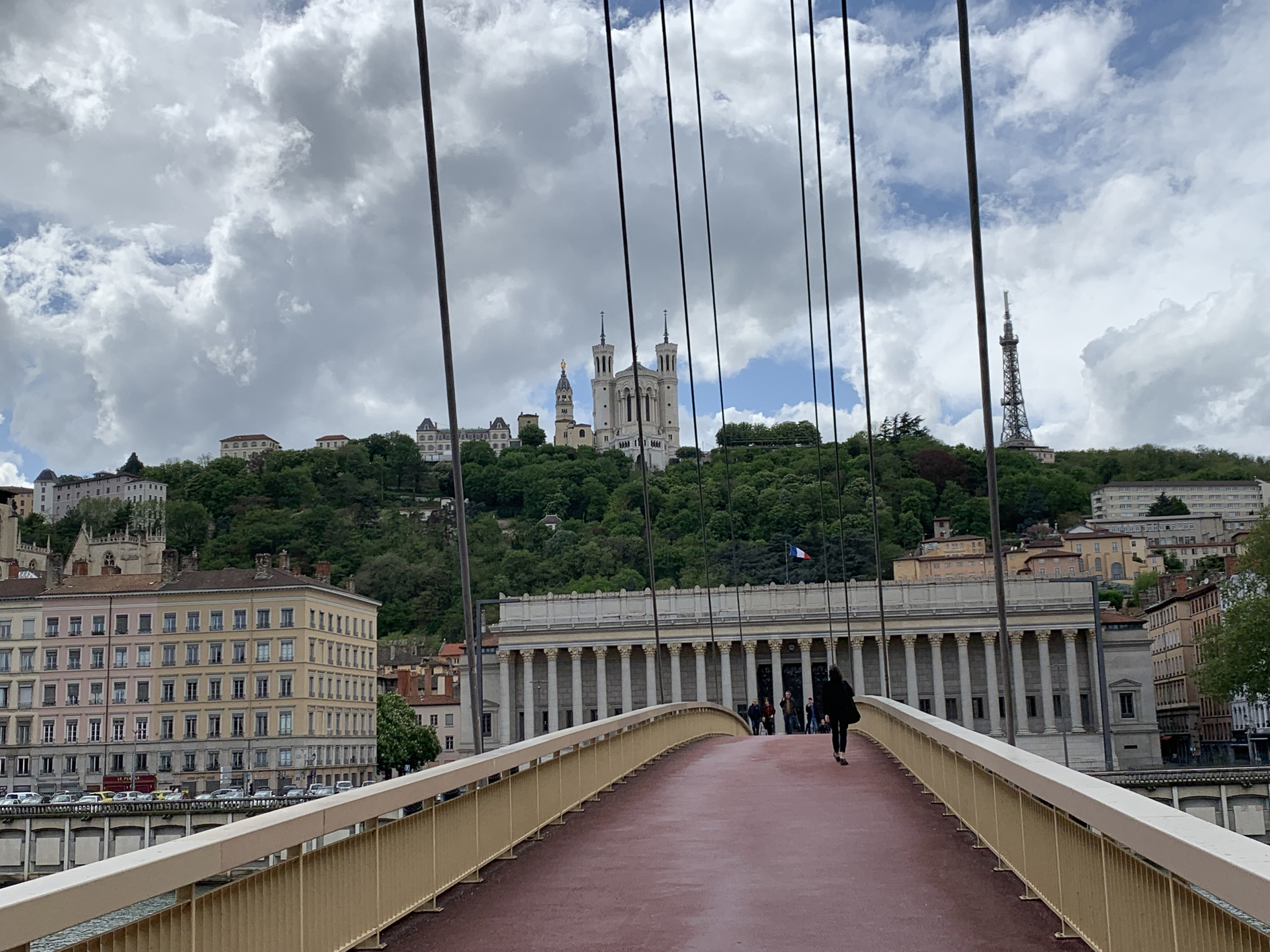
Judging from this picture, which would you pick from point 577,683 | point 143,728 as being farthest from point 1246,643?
point 143,728

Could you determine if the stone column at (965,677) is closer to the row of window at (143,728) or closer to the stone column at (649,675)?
the stone column at (649,675)

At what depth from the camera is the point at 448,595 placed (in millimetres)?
143250

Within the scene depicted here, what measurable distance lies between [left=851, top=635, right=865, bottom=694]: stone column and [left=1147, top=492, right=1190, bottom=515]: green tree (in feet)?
354

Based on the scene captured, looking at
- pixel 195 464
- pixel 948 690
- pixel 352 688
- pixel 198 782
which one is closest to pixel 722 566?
pixel 948 690

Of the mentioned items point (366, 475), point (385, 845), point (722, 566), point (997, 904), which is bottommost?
point (997, 904)

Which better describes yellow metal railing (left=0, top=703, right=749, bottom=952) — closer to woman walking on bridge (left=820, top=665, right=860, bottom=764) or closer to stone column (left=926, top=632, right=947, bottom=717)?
woman walking on bridge (left=820, top=665, right=860, bottom=764)

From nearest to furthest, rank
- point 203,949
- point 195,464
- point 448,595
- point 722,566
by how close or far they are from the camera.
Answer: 1. point 203,949
2. point 722,566
3. point 448,595
4. point 195,464

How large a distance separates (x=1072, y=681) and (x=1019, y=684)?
12.5 feet

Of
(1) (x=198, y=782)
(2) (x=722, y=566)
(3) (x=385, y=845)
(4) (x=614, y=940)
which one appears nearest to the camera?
(4) (x=614, y=940)

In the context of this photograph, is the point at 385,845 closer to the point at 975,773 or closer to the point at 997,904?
the point at 997,904

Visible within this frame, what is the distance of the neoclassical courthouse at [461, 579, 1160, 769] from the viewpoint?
99.2 meters

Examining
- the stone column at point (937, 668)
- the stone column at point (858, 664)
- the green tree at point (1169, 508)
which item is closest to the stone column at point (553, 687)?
the stone column at point (858, 664)

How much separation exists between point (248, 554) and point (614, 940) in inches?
5718

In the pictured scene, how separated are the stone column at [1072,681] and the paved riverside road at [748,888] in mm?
90207
